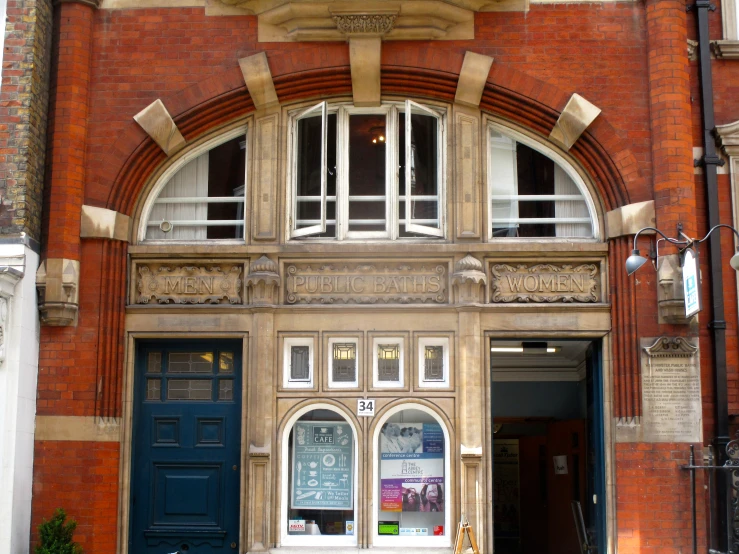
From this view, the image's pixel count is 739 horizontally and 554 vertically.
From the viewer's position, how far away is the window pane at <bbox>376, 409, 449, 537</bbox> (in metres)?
12.7

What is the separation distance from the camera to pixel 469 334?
12766 mm

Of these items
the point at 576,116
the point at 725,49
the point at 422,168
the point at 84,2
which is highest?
the point at 84,2

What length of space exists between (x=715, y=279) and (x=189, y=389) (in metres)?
6.47

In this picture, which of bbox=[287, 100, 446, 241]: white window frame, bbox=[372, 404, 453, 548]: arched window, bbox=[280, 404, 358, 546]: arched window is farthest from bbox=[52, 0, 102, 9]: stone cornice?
bbox=[372, 404, 453, 548]: arched window

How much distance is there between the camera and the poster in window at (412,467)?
1273 cm

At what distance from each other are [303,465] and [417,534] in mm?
1592

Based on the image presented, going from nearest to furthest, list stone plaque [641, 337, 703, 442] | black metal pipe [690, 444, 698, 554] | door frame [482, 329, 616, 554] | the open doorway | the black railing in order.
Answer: black metal pipe [690, 444, 698, 554] → the black railing → stone plaque [641, 337, 703, 442] → door frame [482, 329, 616, 554] → the open doorway

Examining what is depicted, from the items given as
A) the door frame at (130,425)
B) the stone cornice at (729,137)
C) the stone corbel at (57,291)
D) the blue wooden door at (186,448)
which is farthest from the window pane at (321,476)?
the stone cornice at (729,137)

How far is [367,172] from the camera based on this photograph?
1359 cm

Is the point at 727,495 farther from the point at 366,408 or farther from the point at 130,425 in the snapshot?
the point at 130,425

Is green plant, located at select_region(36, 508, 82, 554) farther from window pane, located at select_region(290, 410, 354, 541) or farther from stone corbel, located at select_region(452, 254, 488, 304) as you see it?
stone corbel, located at select_region(452, 254, 488, 304)

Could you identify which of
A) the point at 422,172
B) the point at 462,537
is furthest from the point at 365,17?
the point at 462,537

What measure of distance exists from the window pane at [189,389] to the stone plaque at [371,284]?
149 cm

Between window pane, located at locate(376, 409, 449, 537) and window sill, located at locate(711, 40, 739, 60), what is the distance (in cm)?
572
